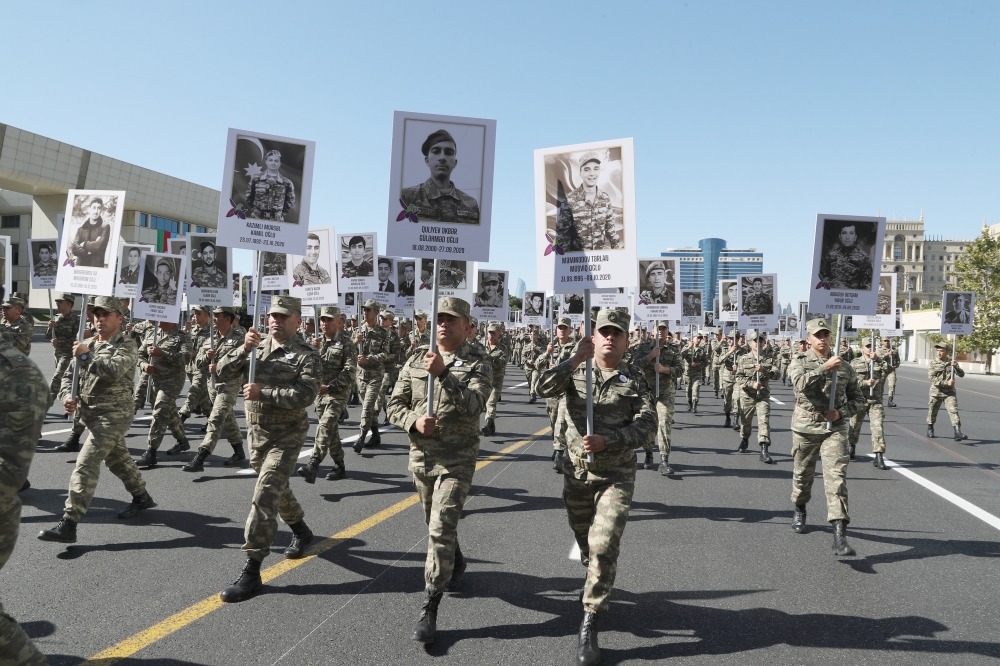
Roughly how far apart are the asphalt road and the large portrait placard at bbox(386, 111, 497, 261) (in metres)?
2.47

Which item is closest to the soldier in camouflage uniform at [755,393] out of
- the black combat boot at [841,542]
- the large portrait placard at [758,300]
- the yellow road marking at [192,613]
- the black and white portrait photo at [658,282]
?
the large portrait placard at [758,300]

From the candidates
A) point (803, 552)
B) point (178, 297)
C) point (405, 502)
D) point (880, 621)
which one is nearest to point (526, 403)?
point (178, 297)

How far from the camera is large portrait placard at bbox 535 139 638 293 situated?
16.6 ft

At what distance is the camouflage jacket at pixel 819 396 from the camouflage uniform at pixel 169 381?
769 centimetres

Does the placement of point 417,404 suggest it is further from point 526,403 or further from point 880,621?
point 526,403

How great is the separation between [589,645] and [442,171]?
3.43 meters

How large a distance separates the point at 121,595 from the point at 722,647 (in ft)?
12.5

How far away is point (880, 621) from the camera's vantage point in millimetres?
4508

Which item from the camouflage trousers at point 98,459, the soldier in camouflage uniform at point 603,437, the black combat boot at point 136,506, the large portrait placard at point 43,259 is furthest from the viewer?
the large portrait placard at point 43,259

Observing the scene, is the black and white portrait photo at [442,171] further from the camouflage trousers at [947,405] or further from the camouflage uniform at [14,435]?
the camouflage trousers at [947,405]

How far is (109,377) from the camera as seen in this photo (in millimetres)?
6383

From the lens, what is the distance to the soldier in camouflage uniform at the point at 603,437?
13.6 feet

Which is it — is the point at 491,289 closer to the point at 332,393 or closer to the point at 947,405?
the point at 332,393

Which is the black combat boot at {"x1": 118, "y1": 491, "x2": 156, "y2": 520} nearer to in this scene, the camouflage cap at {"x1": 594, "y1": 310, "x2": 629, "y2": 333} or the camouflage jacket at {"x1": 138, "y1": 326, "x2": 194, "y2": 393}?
the camouflage jacket at {"x1": 138, "y1": 326, "x2": 194, "y2": 393}
